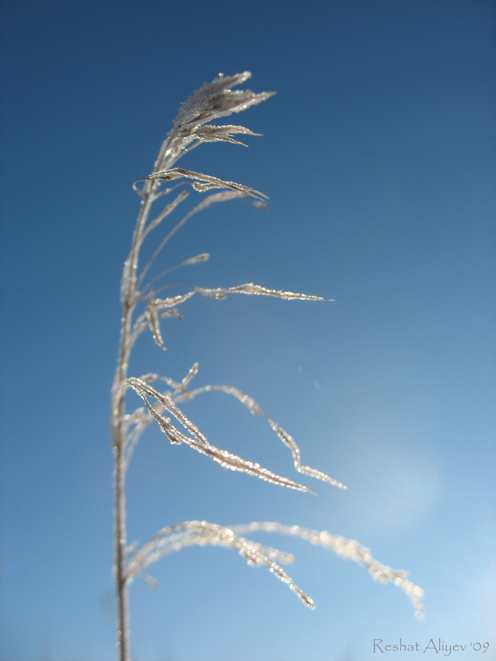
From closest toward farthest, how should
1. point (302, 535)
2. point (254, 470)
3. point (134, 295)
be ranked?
point (254, 470) → point (302, 535) → point (134, 295)

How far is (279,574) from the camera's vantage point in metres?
0.51

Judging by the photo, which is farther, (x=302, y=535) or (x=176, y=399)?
(x=176, y=399)

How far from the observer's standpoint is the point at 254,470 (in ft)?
1.57

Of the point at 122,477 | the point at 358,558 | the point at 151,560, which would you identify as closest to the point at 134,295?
the point at 122,477

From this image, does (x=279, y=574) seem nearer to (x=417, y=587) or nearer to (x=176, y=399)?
(x=417, y=587)

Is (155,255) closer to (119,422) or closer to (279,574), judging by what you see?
(119,422)

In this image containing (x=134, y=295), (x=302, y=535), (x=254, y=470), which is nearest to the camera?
(x=254, y=470)

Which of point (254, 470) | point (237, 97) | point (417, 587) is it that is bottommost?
point (417, 587)

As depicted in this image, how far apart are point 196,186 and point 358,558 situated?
585 millimetres

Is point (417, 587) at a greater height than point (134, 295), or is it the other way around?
point (134, 295)

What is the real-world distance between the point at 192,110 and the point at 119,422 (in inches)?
20.2

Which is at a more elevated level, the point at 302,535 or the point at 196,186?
the point at 196,186

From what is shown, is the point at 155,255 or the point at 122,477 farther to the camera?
the point at 155,255

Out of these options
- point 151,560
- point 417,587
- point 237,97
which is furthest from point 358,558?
point 237,97
